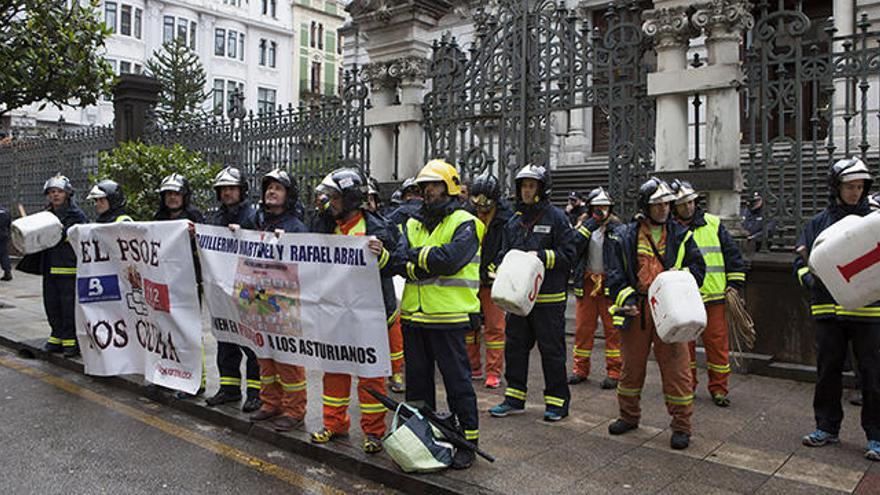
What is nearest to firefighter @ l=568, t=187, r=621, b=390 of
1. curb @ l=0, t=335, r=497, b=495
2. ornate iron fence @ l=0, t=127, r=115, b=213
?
curb @ l=0, t=335, r=497, b=495

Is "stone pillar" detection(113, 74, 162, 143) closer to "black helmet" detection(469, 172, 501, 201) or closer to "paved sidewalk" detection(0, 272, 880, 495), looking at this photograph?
"paved sidewalk" detection(0, 272, 880, 495)

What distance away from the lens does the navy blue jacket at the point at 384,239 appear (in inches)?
189

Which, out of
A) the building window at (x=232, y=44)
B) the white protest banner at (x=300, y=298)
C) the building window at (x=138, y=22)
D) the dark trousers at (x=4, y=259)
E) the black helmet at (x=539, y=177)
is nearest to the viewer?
the white protest banner at (x=300, y=298)

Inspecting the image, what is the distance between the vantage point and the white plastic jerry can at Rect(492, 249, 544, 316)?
Answer: 5.24 meters

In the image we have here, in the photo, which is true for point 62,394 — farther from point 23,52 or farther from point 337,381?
point 23,52

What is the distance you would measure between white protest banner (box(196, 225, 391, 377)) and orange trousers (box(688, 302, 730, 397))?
3172 millimetres

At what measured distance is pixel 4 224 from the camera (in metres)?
15.5

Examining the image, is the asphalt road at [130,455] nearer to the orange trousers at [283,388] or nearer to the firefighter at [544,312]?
the orange trousers at [283,388]

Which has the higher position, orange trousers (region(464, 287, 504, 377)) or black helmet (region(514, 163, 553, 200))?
black helmet (region(514, 163, 553, 200))

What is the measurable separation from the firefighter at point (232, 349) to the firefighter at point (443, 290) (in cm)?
177

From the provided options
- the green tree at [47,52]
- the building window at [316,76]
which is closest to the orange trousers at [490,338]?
the green tree at [47,52]

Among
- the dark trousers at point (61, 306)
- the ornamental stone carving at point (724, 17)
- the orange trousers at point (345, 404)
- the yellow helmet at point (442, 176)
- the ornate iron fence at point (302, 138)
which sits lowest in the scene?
the orange trousers at point (345, 404)

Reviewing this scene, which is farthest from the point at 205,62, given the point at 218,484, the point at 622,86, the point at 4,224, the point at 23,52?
the point at 218,484

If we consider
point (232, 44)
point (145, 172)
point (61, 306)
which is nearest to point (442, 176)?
point (61, 306)
